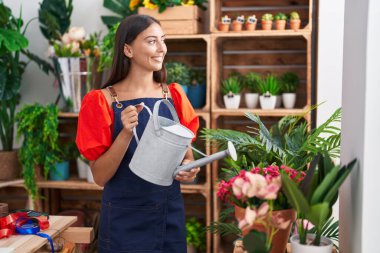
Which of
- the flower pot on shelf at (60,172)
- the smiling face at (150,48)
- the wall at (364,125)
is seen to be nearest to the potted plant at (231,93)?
the flower pot on shelf at (60,172)

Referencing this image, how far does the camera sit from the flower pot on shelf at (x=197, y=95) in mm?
3102

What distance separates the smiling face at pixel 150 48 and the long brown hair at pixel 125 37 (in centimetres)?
2

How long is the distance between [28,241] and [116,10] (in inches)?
80.3

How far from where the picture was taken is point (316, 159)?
1.14 meters

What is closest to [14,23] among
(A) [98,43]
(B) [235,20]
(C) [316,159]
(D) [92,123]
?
(A) [98,43]

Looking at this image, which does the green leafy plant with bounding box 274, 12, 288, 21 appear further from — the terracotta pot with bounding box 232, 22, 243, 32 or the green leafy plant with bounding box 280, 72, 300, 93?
the green leafy plant with bounding box 280, 72, 300, 93

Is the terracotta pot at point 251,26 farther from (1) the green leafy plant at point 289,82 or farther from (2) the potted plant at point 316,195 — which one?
(2) the potted plant at point 316,195

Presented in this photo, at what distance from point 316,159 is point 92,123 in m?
0.91

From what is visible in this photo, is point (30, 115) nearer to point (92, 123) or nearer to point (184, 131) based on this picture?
point (92, 123)

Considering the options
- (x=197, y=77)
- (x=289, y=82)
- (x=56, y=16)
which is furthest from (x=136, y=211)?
(x=56, y=16)

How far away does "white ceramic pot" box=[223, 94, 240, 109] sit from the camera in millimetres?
3002

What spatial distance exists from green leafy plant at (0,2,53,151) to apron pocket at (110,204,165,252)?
5.02 ft

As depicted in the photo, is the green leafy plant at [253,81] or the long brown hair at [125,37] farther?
the green leafy plant at [253,81]

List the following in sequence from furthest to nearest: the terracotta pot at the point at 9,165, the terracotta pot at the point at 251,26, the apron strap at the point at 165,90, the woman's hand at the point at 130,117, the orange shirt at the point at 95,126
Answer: the terracotta pot at the point at 9,165, the terracotta pot at the point at 251,26, the apron strap at the point at 165,90, the orange shirt at the point at 95,126, the woman's hand at the point at 130,117
